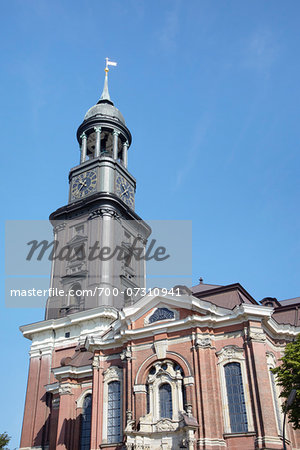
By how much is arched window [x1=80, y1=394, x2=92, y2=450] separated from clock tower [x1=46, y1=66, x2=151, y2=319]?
10.9 metres

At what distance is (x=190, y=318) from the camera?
27.3 metres

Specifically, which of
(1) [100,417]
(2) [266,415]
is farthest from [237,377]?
(1) [100,417]

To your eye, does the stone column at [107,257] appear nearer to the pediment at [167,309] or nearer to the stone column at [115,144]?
the stone column at [115,144]

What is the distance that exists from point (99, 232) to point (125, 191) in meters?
7.19

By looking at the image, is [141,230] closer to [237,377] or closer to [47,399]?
[47,399]

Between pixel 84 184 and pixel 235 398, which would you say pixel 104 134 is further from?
pixel 235 398

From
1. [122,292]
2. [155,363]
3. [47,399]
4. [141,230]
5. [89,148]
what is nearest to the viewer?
Result: [155,363]

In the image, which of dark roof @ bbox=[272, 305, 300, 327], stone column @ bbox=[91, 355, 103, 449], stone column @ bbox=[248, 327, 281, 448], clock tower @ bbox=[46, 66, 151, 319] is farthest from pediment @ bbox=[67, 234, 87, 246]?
stone column @ bbox=[248, 327, 281, 448]

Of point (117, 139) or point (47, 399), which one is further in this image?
point (117, 139)

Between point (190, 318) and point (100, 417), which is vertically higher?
point (190, 318)

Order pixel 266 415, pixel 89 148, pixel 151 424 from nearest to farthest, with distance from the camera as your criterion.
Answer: pixel 266 415
pixel 151 424
pixel 89 148

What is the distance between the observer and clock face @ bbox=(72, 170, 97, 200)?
159 ft

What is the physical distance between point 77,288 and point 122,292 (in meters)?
4.09

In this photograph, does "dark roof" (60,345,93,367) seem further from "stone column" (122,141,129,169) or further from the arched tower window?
"stone column" (122,141,129,169)
